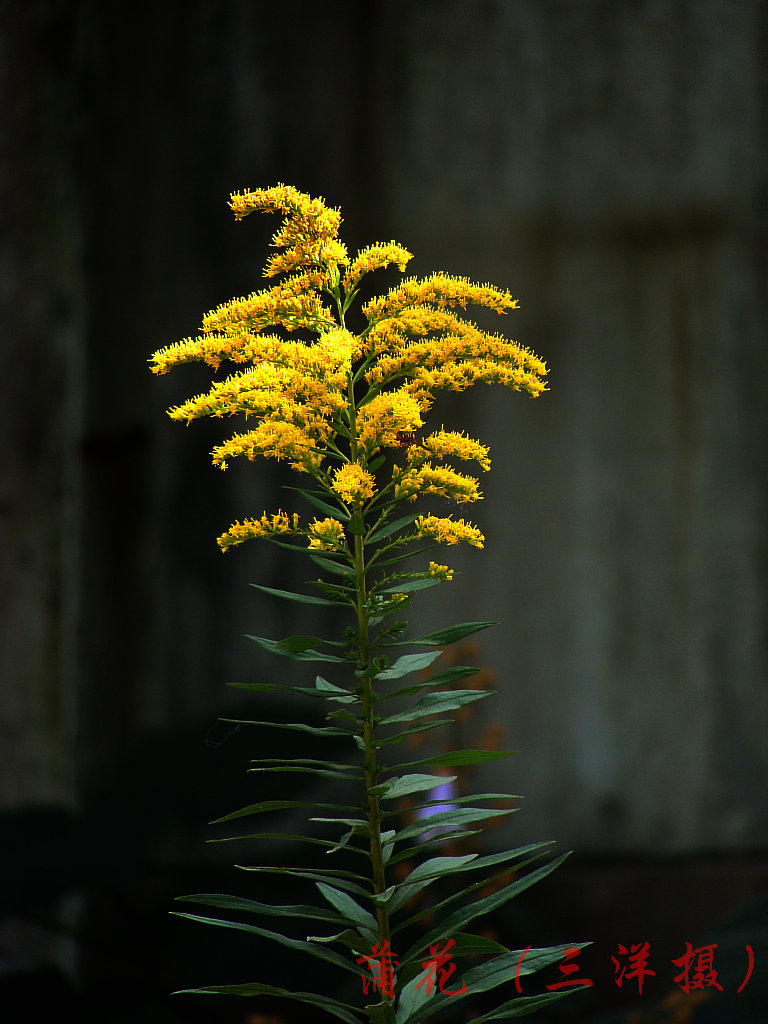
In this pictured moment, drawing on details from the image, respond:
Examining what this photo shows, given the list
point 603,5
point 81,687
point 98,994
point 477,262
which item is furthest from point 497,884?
point 603,5

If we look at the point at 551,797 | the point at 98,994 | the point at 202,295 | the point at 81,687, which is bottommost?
the point at 98,994

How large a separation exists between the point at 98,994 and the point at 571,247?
66.8 inches

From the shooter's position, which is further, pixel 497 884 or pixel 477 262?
pixel 477 262

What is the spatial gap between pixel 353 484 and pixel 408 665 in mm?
120

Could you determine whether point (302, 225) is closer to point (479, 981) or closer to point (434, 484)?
point (434, 484)

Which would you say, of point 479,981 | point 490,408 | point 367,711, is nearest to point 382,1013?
point 479,981

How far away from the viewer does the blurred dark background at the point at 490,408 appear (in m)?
2.10

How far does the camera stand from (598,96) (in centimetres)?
214

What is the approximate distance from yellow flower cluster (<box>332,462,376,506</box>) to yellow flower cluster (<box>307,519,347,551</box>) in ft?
0.10

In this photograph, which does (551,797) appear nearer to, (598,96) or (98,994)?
(98,994)

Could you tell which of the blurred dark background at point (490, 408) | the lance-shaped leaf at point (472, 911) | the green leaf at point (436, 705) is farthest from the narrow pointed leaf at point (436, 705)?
the blurred dark background at point (490, 408)

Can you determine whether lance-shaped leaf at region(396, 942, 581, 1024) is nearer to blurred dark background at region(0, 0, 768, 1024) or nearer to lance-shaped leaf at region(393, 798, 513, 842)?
lance-shaped leaf at region(393, 798, 513, 842)

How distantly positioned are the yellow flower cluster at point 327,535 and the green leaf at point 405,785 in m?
0.14

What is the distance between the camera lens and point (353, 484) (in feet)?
1.79
